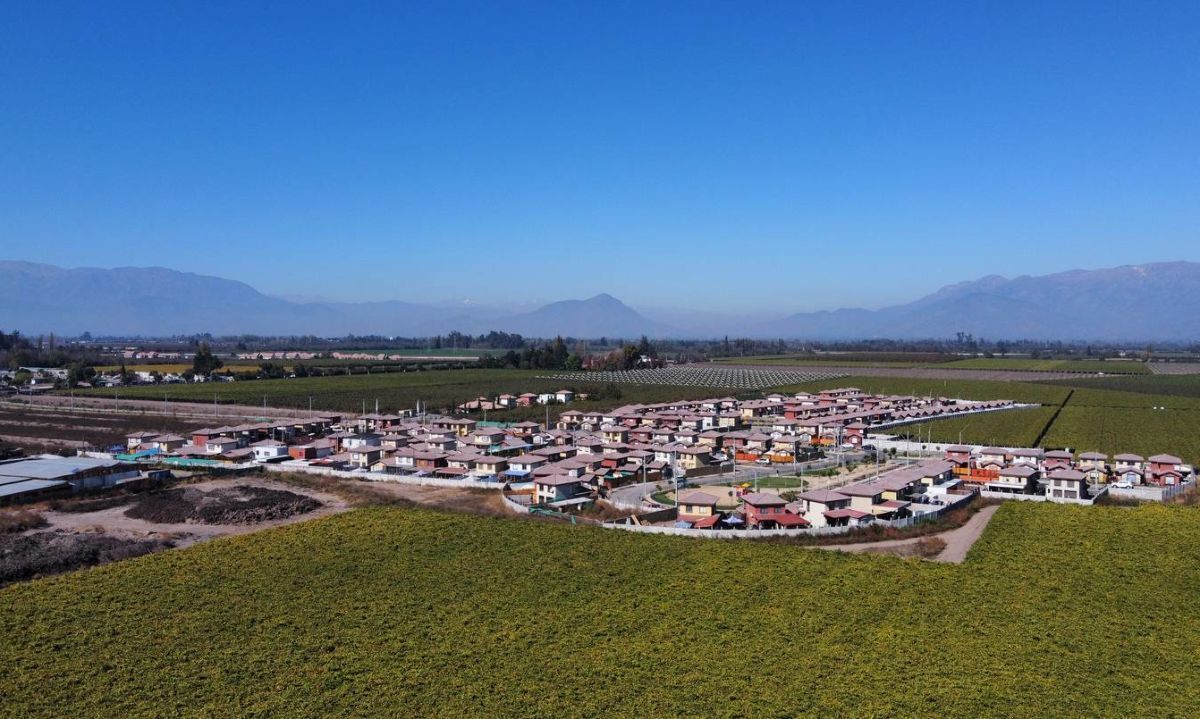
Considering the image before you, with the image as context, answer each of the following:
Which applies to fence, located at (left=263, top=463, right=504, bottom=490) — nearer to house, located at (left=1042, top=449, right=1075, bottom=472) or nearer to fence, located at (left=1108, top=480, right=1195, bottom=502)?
house, located at (left=1042, top=449, right=1075, bottom=472)

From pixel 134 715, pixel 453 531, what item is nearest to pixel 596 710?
pixel 134 715

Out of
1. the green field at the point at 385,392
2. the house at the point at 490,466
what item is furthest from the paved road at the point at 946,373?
the house at the point at 490,466

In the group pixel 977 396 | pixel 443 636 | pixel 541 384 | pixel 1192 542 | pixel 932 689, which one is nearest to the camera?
pixel 932 689

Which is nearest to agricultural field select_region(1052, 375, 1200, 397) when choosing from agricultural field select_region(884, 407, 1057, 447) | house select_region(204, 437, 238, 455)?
agricultural field select_region(884, 407, 1057, 447)

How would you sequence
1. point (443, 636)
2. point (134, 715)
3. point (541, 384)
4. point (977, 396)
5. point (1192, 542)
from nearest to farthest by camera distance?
point (134, 715) → point (443, 636) → point (1192, 542) → point (977, 396) → point (541, 384)

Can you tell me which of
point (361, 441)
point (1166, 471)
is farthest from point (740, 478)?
point (361, 441)

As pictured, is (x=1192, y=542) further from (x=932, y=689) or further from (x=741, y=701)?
(x=741, y=701)

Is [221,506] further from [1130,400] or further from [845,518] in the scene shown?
[1130,400]
